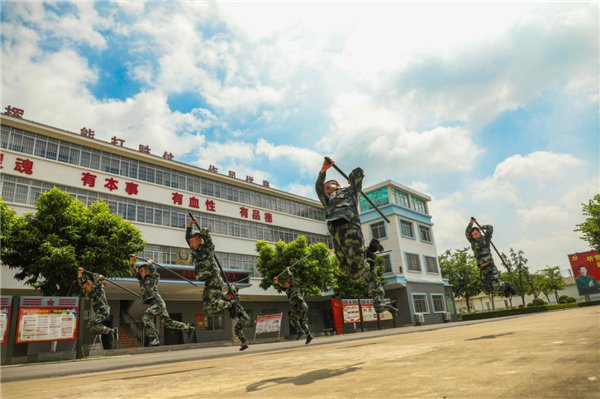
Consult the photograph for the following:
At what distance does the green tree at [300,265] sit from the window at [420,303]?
13.7m

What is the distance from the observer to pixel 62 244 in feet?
66.4

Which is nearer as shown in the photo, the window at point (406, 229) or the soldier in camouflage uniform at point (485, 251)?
the soldier in camouflage uniform at point (485, 251)

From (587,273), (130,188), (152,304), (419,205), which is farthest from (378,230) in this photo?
(152,304)

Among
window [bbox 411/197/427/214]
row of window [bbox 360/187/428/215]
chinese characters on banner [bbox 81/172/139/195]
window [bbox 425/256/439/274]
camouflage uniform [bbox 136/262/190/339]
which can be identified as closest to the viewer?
camouflage uniform [bbox 136/262/190/339]

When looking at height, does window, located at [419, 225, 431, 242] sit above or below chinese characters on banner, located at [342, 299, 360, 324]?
above

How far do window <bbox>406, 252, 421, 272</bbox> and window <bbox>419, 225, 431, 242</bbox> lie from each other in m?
3.30

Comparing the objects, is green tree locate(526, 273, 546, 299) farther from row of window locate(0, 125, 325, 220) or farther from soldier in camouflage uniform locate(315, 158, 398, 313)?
soldier in camouflage uniform locate(315, 158, 398, 313)

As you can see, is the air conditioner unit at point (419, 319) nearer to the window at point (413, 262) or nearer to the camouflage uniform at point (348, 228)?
the window at point (413, 262)

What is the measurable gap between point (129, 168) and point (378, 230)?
2628 cm

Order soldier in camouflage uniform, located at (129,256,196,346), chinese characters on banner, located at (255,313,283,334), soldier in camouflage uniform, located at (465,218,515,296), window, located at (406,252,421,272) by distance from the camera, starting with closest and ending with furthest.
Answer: soldier in camouflage uniform, located at (129,256,196,346)
soldier in camouflage uniform, located at (465,218,515,296)
chinese characters on banner, located at (255,313,283,334)
window, located at (406,252,421,272)

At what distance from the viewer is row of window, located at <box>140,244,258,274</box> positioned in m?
29.8

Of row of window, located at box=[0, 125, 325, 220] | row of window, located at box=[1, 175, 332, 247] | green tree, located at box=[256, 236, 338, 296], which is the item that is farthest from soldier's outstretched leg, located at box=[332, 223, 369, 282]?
row of window, located at box=[0, 125, 325, 220]

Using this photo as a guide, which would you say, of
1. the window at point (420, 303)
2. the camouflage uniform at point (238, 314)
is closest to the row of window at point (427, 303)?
the window at point (420, 303)

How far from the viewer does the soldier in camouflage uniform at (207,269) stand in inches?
352
